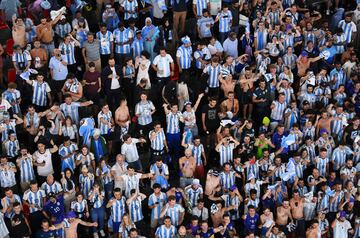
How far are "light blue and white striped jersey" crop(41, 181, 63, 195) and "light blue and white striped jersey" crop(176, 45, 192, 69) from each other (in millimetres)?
4255

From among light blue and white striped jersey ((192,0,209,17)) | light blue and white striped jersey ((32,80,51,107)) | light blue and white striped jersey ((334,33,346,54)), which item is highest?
light blue and white striped jersey ((192,0,209,17))

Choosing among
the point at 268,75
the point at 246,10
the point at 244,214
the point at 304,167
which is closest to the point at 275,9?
the point at 246,10

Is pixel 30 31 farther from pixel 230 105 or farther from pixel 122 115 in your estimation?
pixel 230 105

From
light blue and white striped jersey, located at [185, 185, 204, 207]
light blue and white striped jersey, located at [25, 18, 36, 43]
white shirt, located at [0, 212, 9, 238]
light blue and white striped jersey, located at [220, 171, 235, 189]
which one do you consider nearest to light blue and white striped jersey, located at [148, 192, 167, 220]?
light blue and white striped jersey, located at [185, 185, 204, 207]

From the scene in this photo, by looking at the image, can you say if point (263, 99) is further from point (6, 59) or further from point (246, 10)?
point (6, 59)

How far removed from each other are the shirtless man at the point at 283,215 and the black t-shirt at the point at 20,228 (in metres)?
4.74

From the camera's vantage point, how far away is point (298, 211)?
15.4m

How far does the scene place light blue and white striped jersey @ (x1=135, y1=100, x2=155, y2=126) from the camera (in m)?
15.8

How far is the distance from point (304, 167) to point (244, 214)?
1667 mm

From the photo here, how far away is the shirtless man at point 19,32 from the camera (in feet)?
54.6

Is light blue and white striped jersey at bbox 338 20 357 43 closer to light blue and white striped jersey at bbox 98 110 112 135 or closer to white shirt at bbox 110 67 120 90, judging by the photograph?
white shirt at bbox 110 67 120 90

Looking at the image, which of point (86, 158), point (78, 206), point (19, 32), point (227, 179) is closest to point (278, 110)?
point (227, 179)

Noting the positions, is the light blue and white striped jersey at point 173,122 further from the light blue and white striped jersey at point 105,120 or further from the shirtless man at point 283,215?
the shirtless man at point 283,215

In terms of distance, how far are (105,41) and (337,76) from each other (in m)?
5.20
